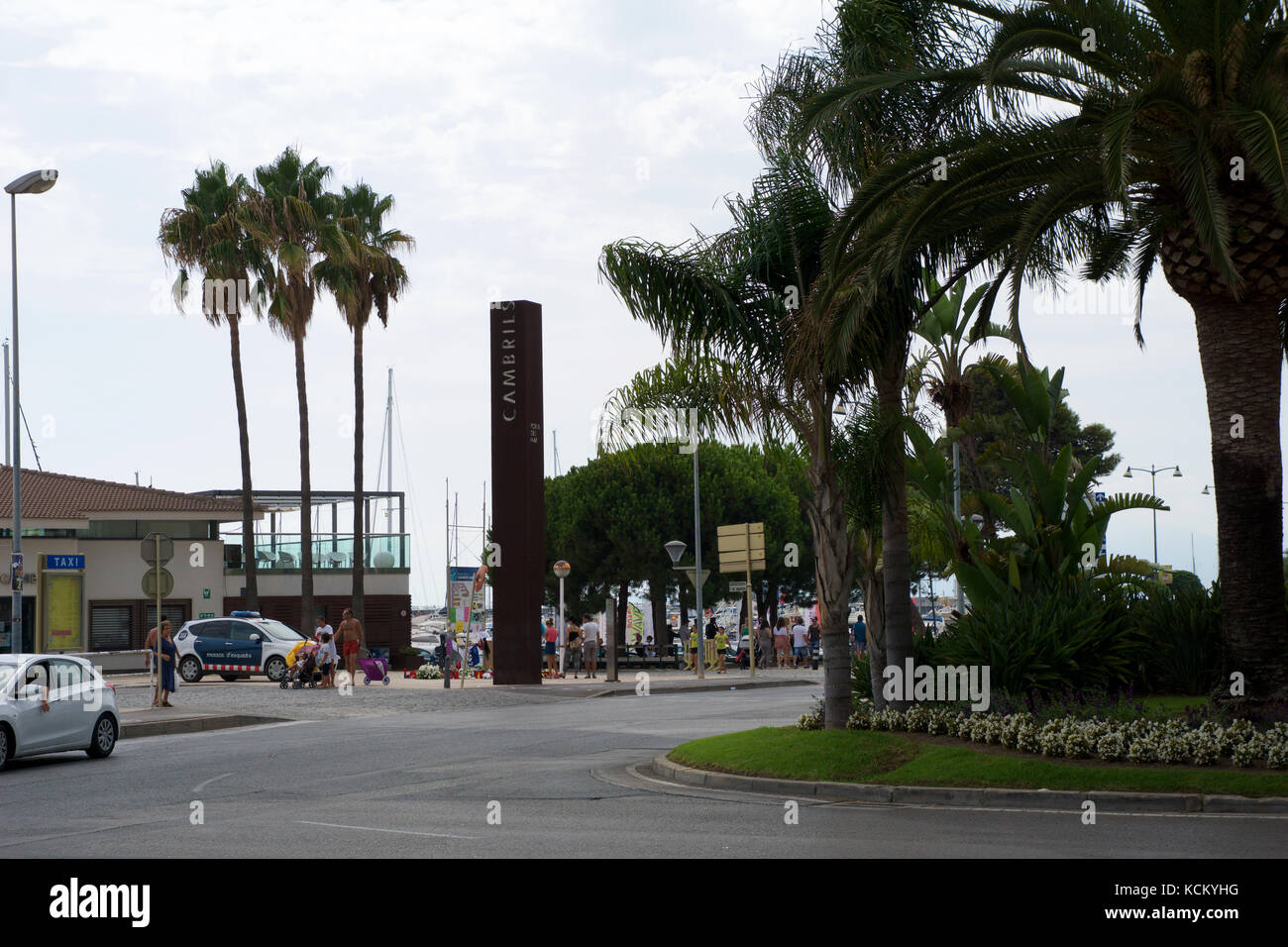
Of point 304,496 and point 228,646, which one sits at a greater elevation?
point 304,496

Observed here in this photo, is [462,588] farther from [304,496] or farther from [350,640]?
[304,496]

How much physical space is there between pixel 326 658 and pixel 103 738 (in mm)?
14650

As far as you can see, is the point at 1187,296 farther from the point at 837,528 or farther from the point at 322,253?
the point at 322,253

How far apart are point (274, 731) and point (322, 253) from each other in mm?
26629

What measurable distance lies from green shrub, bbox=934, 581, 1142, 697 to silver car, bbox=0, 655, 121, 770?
1117cm

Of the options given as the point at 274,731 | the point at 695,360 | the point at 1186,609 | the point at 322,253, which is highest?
the point at 322,253

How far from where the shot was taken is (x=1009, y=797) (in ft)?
41.7

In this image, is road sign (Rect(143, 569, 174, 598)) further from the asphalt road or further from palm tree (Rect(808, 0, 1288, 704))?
palm tree (Rect(808, 0, 1288, 704))

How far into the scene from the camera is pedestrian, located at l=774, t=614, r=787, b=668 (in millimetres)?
48781

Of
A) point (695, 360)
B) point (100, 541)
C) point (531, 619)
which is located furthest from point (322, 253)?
point (695, 360)

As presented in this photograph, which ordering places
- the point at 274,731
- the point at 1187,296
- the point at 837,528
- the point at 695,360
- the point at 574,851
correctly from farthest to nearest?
the point at 274,731, the point at 695,360, the point at 837,528, the point at 1187,296, the point at 574,851

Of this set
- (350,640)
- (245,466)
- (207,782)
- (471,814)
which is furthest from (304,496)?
(471,814)

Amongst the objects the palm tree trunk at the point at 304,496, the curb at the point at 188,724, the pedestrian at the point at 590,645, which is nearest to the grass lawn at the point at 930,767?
the curb at the point at 188,724
